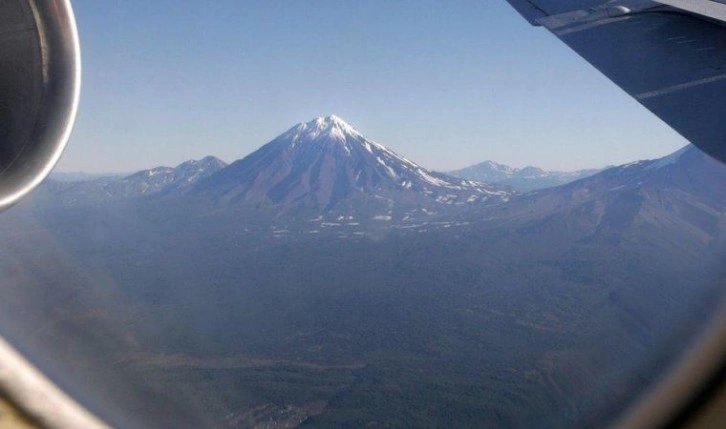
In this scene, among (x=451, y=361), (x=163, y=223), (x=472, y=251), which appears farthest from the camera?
(x=163, y=223)

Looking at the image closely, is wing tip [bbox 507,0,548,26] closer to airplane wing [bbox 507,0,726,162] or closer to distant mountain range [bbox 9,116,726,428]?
airplane wing [bbox 507,0,726,162]

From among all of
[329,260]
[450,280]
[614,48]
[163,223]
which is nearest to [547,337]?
[450,280]

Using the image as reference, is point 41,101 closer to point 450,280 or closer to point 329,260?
point 450,280

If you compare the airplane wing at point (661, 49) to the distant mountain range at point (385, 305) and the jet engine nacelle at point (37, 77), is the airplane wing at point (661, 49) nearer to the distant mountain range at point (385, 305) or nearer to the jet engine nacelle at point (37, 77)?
the distant mountain range at point (385, 305)

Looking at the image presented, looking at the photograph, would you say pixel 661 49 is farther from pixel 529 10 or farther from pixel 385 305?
pixel 385 305

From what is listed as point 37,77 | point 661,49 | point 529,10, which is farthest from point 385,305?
point 37,77

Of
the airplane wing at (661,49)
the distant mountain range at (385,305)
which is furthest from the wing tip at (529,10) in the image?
the distant mountain range at (385,305)

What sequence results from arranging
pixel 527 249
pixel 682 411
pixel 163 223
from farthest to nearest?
pixel 163 223 → pixel 527 249 → pixel 682 411
